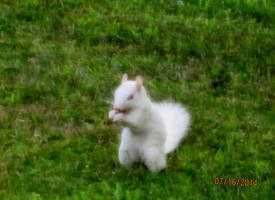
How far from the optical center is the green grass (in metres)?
4.70

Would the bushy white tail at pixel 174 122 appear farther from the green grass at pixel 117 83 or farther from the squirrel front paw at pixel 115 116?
the squirrel front paw at pixel 115 116

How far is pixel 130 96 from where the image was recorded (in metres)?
4.37

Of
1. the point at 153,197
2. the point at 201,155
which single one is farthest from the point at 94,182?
the point at 201,155

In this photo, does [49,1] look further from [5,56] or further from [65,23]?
[5,56]

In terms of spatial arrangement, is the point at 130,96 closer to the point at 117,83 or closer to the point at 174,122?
the point at 174,122

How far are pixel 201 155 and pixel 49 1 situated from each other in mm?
4238
